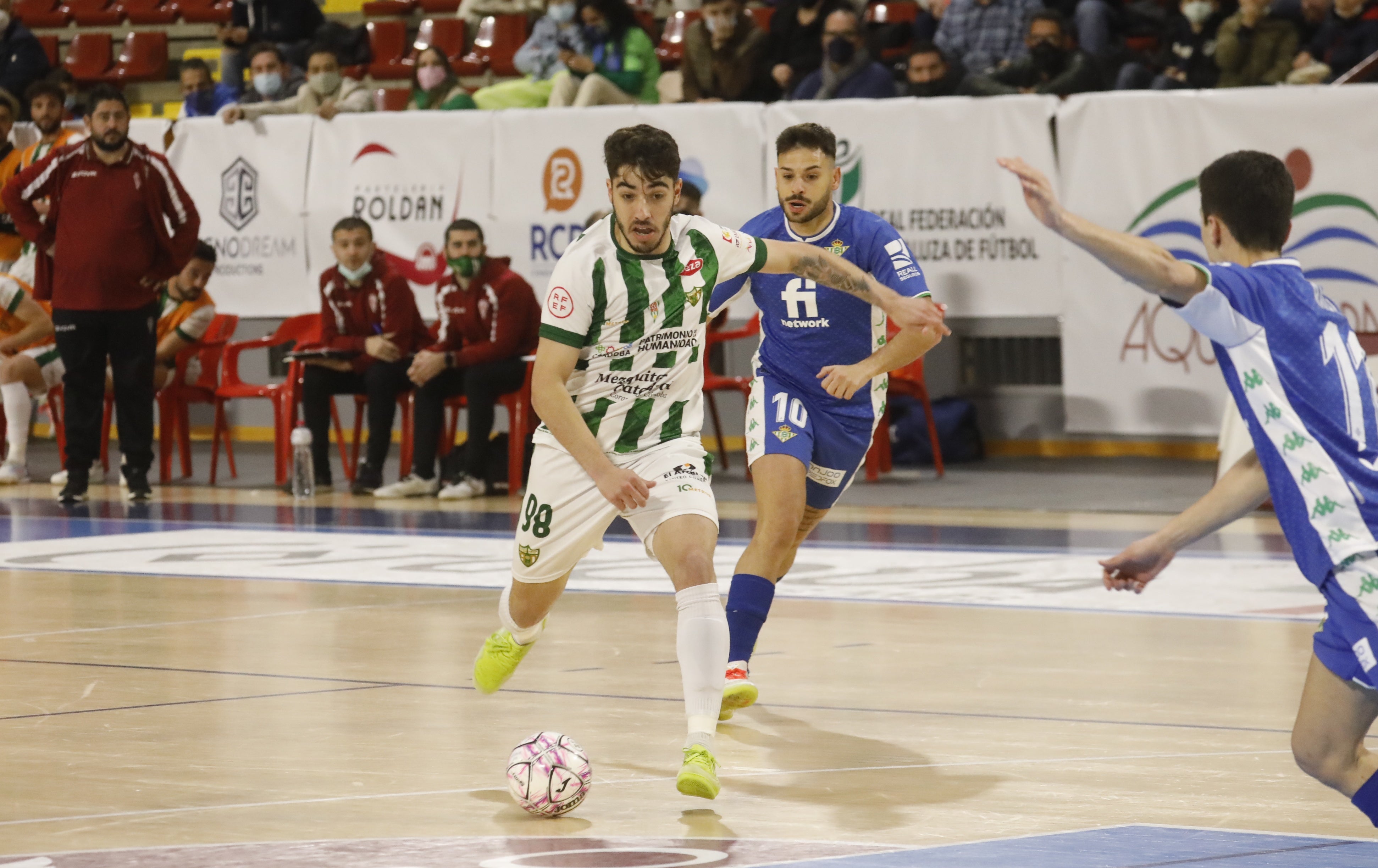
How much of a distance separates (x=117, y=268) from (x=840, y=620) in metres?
6.72

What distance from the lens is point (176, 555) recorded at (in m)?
11.0

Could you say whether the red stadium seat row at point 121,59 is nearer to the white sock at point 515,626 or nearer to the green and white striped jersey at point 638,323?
the white sock at point 515,626

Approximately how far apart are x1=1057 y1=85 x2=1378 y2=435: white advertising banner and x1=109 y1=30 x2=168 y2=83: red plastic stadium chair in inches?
446

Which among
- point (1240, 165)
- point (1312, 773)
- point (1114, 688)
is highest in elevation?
point (1240, 165)

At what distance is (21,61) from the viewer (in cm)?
1989

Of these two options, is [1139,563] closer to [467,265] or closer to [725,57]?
[467,265]

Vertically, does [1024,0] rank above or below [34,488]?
above

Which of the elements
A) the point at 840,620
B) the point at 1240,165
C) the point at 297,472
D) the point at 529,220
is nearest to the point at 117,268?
the point at 297,472

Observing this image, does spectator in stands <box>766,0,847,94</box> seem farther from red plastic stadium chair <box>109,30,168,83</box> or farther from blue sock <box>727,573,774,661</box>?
blue sock <box>727,573,774,661</box>

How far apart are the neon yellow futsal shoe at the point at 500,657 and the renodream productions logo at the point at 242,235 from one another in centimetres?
1116

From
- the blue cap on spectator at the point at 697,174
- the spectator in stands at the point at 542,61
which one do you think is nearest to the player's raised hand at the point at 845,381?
the blue cap on spectator at the point at 697,174

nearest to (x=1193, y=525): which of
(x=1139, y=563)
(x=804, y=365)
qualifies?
(x=1139, y=563)

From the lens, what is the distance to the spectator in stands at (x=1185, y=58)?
14820 millimetres

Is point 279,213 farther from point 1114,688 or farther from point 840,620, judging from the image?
point 1114,688
